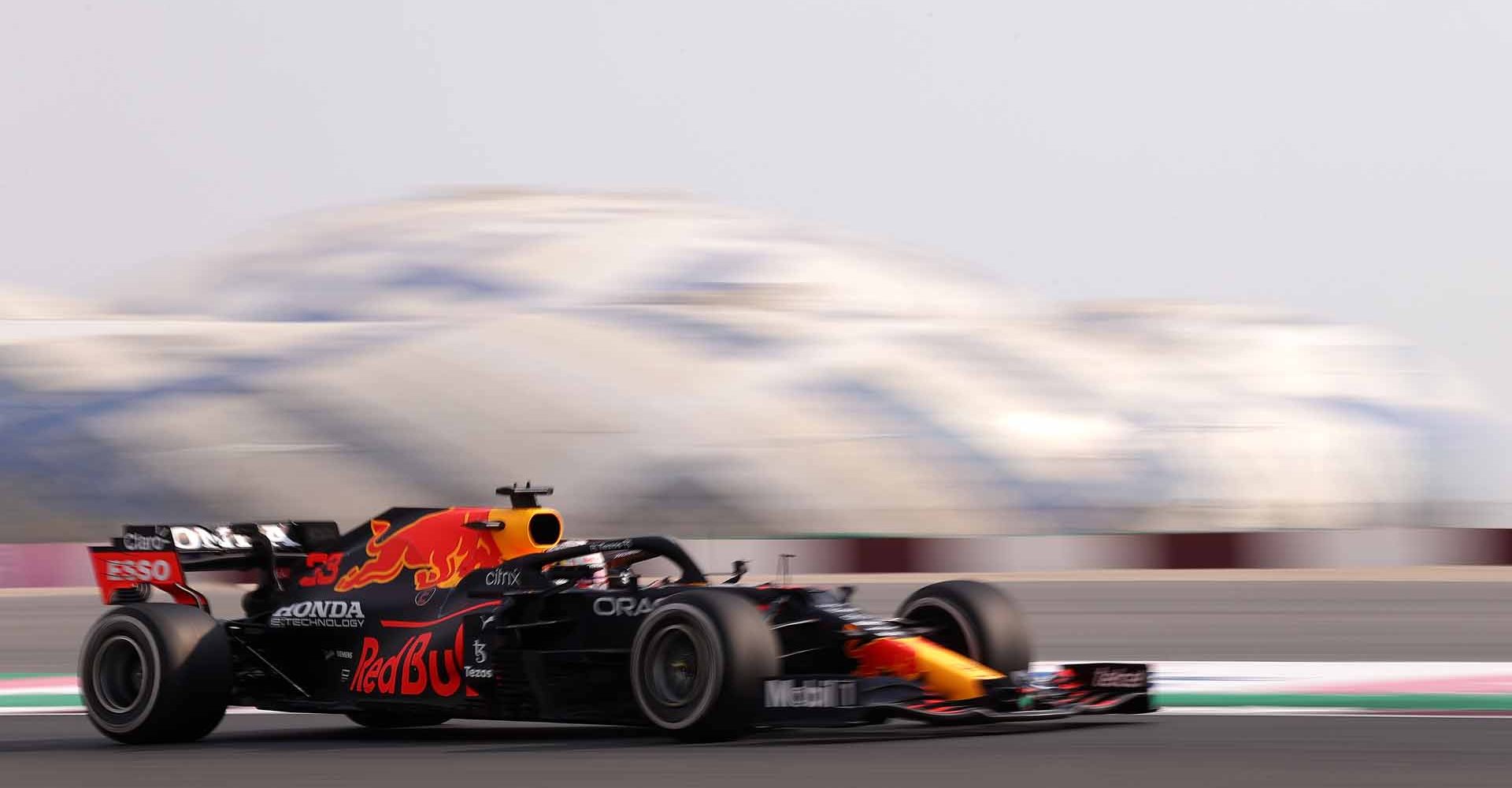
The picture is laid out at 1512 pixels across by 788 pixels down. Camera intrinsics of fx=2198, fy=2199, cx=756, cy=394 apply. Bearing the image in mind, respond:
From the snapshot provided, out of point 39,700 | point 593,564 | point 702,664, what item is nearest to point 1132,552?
point 39,700

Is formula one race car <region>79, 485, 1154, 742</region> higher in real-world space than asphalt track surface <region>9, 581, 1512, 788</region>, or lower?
higher

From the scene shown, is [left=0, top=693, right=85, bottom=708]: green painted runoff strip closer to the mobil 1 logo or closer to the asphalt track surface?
the asphalt track surface

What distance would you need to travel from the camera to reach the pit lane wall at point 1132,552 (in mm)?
29219

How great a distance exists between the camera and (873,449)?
47.3 meters

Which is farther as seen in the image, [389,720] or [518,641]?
[389,720]

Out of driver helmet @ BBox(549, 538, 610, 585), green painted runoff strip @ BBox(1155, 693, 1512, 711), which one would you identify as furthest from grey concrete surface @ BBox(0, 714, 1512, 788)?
green painted runoff strip @ BBox(1155, 693, 1512, 711)

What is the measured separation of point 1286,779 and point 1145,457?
43144 millimetres

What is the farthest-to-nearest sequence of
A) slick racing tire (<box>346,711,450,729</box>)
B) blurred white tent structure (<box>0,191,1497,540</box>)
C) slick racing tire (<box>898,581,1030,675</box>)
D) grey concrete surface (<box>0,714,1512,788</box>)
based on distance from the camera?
blurred white tent structure (<box>0,191,1497,540</box>)
slick racing tire (<box>346,711,450,729</box>)
slick racing tire (<box>898,581,1030,675</box>)
grey concrete surface (<box>0,714,1512,788</box>)

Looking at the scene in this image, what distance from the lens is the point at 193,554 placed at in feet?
34.1

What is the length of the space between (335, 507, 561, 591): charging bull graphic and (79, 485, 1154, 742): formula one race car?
10 millimetres

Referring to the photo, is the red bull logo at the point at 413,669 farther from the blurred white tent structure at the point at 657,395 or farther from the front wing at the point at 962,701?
the blurred white tent structure at the point at 657,395

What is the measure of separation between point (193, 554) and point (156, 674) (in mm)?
936

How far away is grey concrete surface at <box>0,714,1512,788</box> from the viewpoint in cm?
764

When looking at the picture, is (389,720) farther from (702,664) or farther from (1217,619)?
(1217,619)
